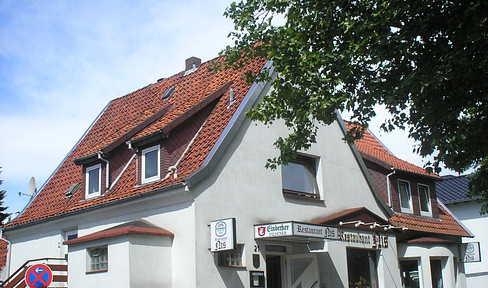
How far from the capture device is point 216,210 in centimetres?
1526

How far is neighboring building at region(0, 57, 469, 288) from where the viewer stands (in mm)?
14797

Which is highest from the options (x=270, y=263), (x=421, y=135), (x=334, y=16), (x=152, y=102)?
(x=152, y=102)

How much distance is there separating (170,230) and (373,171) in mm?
9893

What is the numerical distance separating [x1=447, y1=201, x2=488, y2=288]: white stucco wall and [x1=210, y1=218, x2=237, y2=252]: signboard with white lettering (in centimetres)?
2110

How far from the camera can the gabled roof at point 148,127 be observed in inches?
644

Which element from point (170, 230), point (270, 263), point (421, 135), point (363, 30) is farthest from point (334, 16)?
point (270, 263)

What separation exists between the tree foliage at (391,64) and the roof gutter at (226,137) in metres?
1.99

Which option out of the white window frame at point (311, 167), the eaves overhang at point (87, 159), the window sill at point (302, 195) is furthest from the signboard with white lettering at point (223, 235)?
the eaves overhang at point (87, 159)

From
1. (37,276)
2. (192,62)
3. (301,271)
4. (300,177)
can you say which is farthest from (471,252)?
(37,276)

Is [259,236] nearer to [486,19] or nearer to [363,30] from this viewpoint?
[363,30]

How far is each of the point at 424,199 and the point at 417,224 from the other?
6.36ft

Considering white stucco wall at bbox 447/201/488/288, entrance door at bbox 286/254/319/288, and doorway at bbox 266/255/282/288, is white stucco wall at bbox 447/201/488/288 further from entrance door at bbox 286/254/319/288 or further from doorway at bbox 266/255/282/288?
doorway at bbox 266/255/282/288

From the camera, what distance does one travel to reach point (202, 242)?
14680 millimetres

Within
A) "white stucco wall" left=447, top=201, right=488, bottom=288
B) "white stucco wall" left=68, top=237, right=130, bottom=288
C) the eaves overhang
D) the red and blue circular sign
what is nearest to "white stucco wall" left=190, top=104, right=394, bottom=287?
"white stucco wall" left=68, top=237, right=130, bottom=288
